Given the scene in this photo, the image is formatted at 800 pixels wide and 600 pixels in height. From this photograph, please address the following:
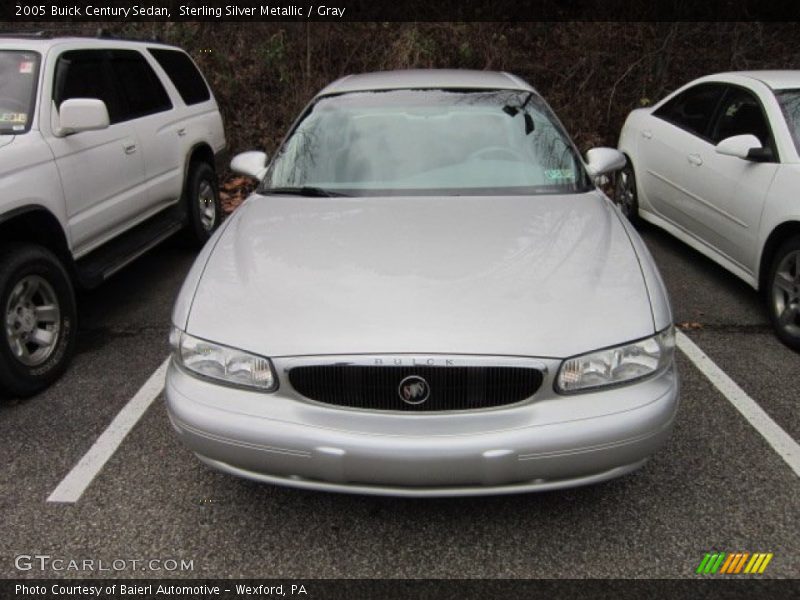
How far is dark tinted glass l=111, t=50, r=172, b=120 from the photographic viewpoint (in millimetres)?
5137

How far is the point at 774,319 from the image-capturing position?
4402 mm

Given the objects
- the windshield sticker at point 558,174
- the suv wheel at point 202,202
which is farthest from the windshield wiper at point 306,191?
the suv wheel at point 202,202

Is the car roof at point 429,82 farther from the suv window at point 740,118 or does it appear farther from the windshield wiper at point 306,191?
the suv window at point 740,118

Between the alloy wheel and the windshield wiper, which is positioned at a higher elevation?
the windshield wiper

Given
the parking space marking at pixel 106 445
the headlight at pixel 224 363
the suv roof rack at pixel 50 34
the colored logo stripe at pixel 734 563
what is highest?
the suv roof rack at pixel 50 34

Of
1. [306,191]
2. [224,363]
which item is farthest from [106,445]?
[306,191]

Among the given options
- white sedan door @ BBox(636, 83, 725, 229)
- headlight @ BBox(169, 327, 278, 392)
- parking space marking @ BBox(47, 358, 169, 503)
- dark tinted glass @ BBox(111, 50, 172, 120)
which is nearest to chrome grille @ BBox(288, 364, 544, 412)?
headlight @ BBox(169, 327, 278, 392)

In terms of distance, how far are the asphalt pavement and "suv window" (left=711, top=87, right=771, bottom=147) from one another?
206 centimetres

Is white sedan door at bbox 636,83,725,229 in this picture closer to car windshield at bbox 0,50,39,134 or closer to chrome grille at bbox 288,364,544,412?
chrome grille at bbox 288,364,544,412

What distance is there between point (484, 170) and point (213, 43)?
8.02 metres

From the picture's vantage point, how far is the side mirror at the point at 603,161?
4025 mm

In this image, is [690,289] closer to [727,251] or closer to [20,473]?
[727,251]

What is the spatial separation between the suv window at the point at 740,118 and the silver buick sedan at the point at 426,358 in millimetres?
2294

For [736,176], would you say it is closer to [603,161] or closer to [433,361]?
[603,161]
